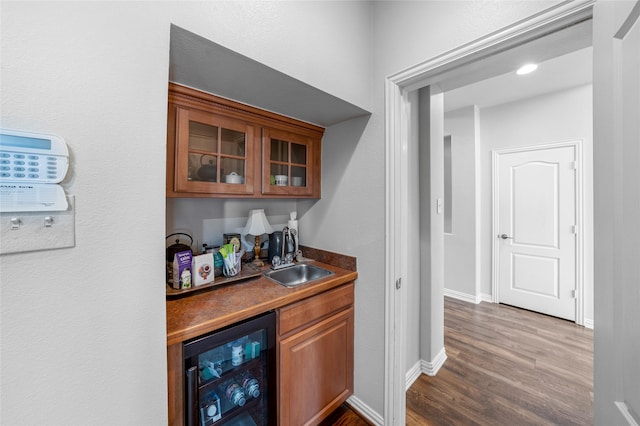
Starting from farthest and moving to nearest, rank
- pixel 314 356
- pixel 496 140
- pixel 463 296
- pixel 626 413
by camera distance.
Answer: pixel 463 296, pixel 496 140, pixel 314 356, pixel 626 413

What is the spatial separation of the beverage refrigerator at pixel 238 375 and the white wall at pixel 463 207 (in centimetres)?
311

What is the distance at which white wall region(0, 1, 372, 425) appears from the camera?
0.61 metres

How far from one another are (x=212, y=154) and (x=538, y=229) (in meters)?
3.69

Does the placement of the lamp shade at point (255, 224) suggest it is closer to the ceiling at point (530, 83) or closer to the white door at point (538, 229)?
the ceiling at point (530, 83)

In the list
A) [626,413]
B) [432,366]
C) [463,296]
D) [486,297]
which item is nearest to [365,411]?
[432,366]

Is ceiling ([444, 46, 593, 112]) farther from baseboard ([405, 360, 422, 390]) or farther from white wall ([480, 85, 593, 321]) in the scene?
baseboard ([405, 360, 422, 390])

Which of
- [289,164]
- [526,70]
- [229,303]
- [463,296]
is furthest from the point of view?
[463,296]

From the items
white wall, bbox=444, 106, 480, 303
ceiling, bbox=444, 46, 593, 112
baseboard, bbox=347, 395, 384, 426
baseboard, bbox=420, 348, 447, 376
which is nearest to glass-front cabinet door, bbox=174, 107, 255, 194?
baseboard, bbox=347, 395, 384, 426

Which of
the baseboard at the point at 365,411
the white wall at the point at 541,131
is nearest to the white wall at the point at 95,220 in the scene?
the baseboard at the point at 365,411

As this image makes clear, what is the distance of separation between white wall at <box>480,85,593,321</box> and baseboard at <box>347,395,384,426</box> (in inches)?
105

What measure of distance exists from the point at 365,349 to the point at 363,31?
197 centimetres

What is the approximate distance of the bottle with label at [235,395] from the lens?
3.92ft

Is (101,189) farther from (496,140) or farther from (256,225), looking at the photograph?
(496,140)

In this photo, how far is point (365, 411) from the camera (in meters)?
1.58
